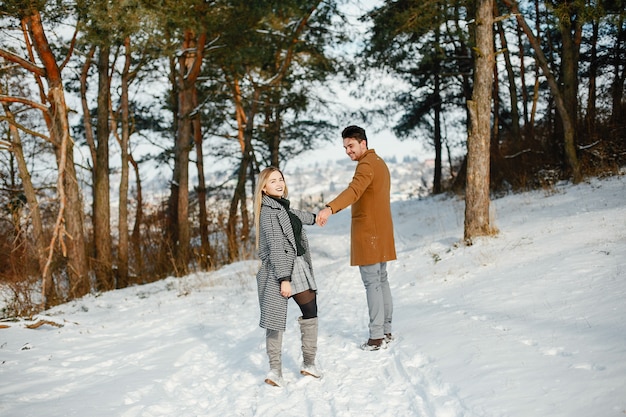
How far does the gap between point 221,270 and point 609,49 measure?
14485 millimetres

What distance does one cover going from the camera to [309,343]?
391 centimetres

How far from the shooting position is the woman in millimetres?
3736

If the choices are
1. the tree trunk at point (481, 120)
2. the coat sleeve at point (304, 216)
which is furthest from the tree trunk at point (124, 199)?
the coat sleeve at point (304, 216)

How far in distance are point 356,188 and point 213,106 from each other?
47.1 ft

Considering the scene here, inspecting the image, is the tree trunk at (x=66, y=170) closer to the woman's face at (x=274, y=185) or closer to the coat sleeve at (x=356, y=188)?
the woman's face at (x=274, y=185)

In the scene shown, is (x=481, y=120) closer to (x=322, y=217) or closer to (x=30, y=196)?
(x=322, y=217)

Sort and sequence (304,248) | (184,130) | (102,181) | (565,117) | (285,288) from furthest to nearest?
(184,130) < (102,181) < (565,117) < (304,248) < (285,288)

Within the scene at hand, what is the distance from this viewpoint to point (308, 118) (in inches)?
787

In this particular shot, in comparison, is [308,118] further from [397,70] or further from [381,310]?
[381,310]

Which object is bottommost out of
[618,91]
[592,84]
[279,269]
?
[279,269]

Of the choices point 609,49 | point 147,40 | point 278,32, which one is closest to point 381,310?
point 147,40

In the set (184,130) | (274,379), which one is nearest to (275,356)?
(274,379)

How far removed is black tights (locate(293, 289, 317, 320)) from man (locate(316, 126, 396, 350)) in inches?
25.8

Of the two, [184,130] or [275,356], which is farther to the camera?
[184,130]
